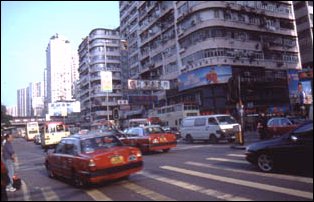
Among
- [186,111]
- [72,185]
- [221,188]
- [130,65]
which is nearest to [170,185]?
[221,188]

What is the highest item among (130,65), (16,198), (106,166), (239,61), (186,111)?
(130,65)

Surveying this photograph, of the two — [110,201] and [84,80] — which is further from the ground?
[84,80]

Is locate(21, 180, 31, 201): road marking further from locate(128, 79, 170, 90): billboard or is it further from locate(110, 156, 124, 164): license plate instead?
locate(128, 79, 170, 90): billboard

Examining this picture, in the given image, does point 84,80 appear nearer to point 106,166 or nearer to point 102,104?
point 102,104

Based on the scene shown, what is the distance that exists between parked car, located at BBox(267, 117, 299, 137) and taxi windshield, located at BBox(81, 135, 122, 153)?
45.1ft

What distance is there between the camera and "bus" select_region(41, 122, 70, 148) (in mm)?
29594

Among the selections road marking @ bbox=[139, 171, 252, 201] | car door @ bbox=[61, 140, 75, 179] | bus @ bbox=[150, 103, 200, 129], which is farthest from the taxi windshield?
bus @ bbox=[150, 103, 200, 129]

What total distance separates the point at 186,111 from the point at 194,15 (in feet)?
42.6

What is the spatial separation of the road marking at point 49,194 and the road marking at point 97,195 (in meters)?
0.79

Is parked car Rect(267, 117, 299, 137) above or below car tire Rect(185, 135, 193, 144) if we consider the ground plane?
above

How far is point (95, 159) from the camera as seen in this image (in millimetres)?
8883

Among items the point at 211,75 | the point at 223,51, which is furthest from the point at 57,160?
the point at 223,51

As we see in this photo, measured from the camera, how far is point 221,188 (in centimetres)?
812

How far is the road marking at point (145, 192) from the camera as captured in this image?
24.8ft
